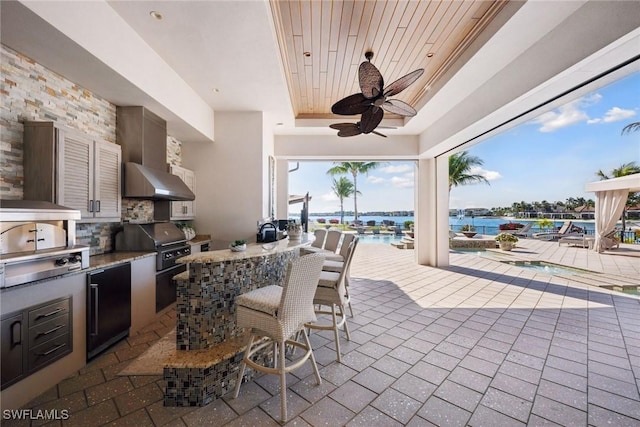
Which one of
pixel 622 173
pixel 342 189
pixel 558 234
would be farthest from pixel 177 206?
pixel 342 189

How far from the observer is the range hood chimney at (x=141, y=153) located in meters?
3.18

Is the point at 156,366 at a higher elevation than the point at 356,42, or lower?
lower

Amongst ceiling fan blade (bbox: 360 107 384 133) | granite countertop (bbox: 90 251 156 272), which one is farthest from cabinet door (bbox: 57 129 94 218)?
ceiling fan blade (bbox: 360 107 384 133)

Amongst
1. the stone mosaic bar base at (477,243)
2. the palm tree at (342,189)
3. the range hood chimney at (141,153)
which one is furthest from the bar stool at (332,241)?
the palm tree at (342,189)

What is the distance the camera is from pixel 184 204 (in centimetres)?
434

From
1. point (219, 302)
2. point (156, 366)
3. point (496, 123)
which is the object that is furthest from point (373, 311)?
point (496, 123)

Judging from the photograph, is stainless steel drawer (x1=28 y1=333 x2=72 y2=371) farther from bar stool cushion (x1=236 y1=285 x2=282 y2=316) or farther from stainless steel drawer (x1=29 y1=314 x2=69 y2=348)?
bar stool cushion (x1=236 y1=285 x2=282 y2=316)

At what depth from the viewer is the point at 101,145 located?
2777 mm

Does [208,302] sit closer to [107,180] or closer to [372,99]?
[107,180]

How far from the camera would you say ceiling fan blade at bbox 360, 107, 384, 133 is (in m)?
3.17

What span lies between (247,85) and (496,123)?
3.88 meters

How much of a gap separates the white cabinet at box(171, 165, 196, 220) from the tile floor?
5.39 feet

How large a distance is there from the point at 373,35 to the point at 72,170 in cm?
351

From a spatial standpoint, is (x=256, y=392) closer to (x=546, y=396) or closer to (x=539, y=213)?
(x=546, y=396)
